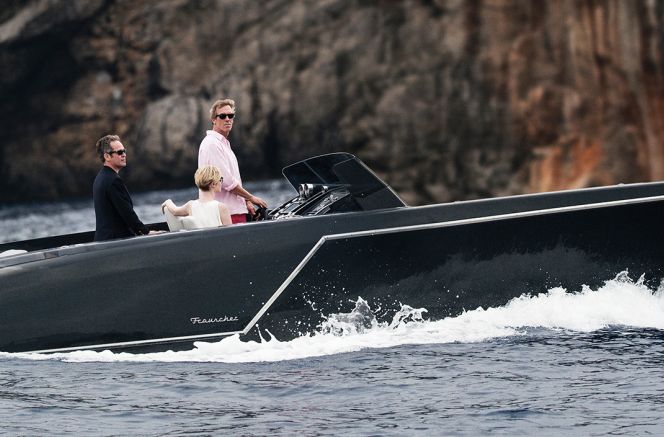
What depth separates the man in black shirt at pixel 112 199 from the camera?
893 cm

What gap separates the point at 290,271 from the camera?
869 cm

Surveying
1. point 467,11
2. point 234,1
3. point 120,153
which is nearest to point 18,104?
point 234,1

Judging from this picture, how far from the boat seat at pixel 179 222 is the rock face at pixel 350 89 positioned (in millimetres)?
11358

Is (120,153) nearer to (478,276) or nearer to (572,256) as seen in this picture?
(478,276)

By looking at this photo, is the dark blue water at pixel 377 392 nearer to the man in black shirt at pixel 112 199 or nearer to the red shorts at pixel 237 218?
the man in black shirt at pixel 112 199

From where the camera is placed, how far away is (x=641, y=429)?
6.97 metres

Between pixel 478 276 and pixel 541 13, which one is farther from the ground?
pixel 541 13

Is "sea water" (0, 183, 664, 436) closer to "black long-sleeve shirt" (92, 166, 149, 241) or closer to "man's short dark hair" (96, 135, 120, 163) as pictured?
"black long-sleeve shirt" (92, 166, 149, 241)

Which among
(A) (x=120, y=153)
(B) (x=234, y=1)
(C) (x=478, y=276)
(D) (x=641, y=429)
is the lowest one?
(D) (x=641, y=429)

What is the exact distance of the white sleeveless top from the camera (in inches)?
352

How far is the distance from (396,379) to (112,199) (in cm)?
228

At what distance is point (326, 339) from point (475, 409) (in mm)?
1612

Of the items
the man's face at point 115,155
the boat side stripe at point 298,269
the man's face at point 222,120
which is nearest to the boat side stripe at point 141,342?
the boat side stripe at point 298,269

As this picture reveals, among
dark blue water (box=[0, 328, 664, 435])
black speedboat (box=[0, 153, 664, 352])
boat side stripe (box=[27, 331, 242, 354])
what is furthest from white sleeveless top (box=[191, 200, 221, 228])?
dark blue water (box=[0, 328, 664, 435])
